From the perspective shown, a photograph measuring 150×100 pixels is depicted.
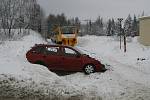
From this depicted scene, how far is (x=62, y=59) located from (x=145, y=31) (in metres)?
24.2

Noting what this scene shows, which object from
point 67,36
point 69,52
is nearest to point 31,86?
point 69,52

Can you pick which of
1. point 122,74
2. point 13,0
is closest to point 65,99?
point 122,74

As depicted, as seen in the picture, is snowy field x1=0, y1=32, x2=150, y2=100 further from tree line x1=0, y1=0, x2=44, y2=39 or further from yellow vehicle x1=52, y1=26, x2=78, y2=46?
tree line x1=0, y1=0, x2=44, y2=39

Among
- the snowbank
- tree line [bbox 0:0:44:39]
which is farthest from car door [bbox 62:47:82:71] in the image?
tree line [bbox 0:0:44:39]

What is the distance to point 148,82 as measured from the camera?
50.6 feet

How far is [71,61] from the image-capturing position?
18.2m

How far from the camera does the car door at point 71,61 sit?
1816 cm

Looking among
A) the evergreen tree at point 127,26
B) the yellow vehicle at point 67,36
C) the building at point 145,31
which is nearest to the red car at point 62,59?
the yellow vehicle at point 67,36

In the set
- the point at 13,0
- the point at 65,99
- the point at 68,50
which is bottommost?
the point at 65,99

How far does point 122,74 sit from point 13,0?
4675 cm

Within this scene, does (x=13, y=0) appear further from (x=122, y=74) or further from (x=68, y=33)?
(x=122, y=74)

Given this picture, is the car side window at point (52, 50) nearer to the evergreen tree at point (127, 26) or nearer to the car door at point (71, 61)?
the car door at point (71, 61)

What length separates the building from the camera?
132 ft

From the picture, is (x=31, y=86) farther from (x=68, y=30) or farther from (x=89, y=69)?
(x=68, y=30)
